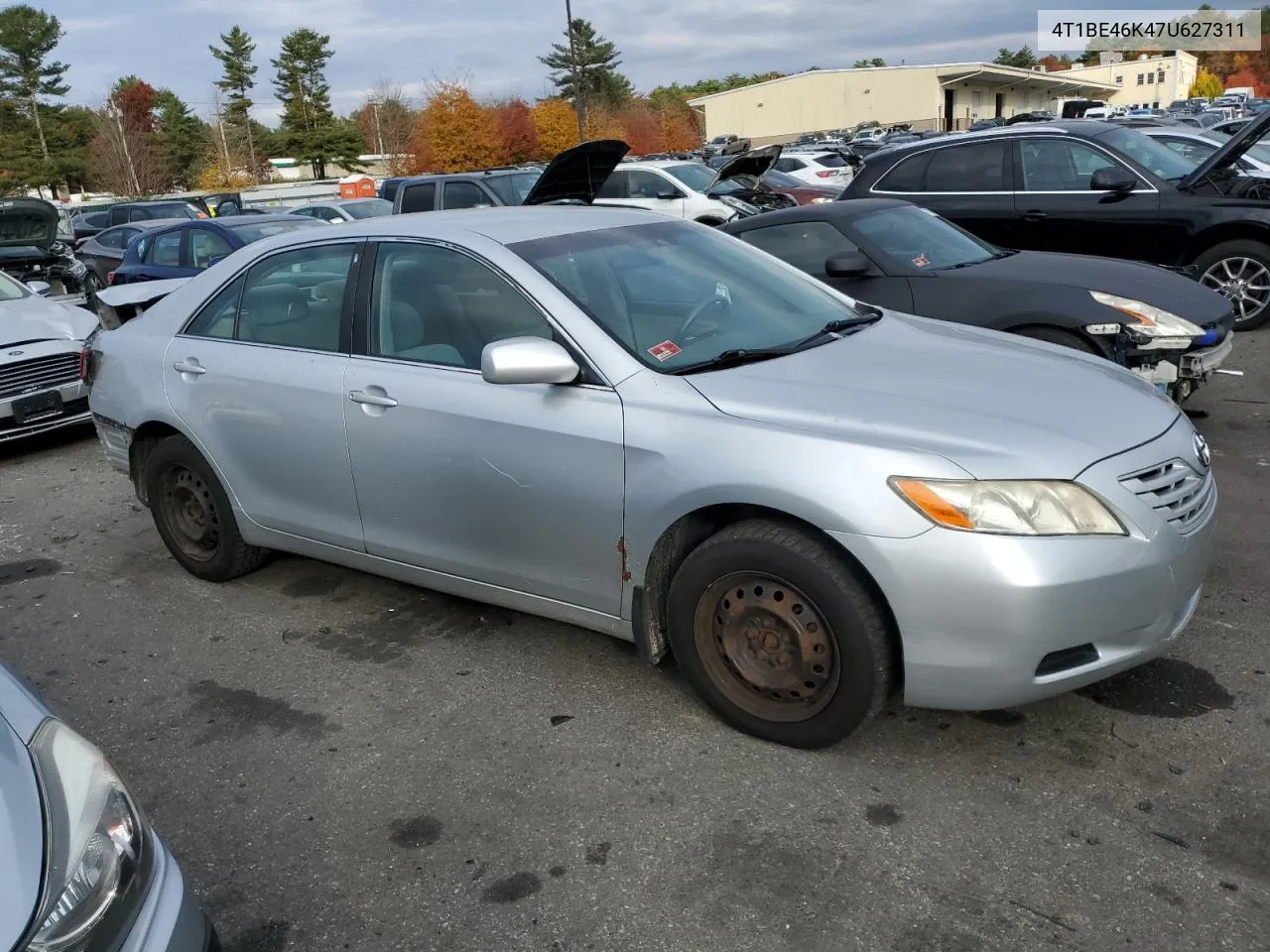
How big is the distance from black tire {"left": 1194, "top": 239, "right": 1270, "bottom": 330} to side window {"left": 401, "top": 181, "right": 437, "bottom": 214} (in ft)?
32.5

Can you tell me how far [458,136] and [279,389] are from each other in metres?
52.4

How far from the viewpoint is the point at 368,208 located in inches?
735

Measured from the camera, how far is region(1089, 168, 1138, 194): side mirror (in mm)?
8445

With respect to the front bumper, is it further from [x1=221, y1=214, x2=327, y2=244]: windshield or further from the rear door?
[x1=221, y1=214, x2=327, y2=244]: windshield

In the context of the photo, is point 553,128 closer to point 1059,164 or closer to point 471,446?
point 1059,164

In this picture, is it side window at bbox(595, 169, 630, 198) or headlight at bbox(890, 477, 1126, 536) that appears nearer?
headlight at bbox(890, 477, 1126, 536)

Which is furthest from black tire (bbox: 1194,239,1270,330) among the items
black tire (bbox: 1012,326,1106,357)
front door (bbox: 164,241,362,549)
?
front door (bbox: 164,241,362,549)

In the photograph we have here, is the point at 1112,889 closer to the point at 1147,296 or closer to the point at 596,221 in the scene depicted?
the point at 596,221

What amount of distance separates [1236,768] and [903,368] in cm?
150

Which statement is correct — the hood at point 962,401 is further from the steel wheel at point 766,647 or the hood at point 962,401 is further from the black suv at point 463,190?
the black suv at point 463,190

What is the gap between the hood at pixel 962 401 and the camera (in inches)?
115

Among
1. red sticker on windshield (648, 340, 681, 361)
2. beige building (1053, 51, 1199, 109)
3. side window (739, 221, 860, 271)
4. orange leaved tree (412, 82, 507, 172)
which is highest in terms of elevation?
beige building (1053, 51, 1199, 109)

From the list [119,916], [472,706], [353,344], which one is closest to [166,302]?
[353,344]

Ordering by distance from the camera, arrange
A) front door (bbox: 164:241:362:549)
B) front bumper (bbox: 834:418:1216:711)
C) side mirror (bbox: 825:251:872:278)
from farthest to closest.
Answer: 1. side mirror (bbox: 825:251:872:278)
2. front door (bbox: 164:241:362:549)
3. front bumper (bbox: 834:418:1216:711)
